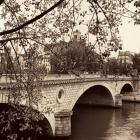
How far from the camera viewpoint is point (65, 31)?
741 centimetres

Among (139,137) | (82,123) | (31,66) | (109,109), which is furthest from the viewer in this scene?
(109,109)

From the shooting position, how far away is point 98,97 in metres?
44.9

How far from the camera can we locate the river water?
87.0ft

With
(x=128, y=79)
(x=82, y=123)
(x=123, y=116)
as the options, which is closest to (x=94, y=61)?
(x=82, y=123)

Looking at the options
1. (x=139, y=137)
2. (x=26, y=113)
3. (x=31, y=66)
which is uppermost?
(x=31, y=66)

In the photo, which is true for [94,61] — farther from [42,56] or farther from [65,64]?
[42,56]

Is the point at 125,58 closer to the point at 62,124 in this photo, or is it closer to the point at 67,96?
the point at 67,96

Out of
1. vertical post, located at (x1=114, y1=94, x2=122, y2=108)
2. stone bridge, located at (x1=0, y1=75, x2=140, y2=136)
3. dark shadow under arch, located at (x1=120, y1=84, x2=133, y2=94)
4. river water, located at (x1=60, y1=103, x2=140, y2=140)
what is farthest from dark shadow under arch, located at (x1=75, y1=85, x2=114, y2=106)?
dark shadow under arch, located at (x1=120, y1=84, x2=133, y2=94)

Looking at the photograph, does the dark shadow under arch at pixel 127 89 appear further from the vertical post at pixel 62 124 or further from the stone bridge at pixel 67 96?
the vertical post at pixel 62 124

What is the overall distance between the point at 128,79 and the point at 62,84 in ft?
86.7

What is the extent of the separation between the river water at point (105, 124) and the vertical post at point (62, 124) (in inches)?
19.6

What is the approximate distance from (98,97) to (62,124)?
19665 millimetres

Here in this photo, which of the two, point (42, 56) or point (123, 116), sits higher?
point (42, 56)

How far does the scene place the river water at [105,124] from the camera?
2652cm
